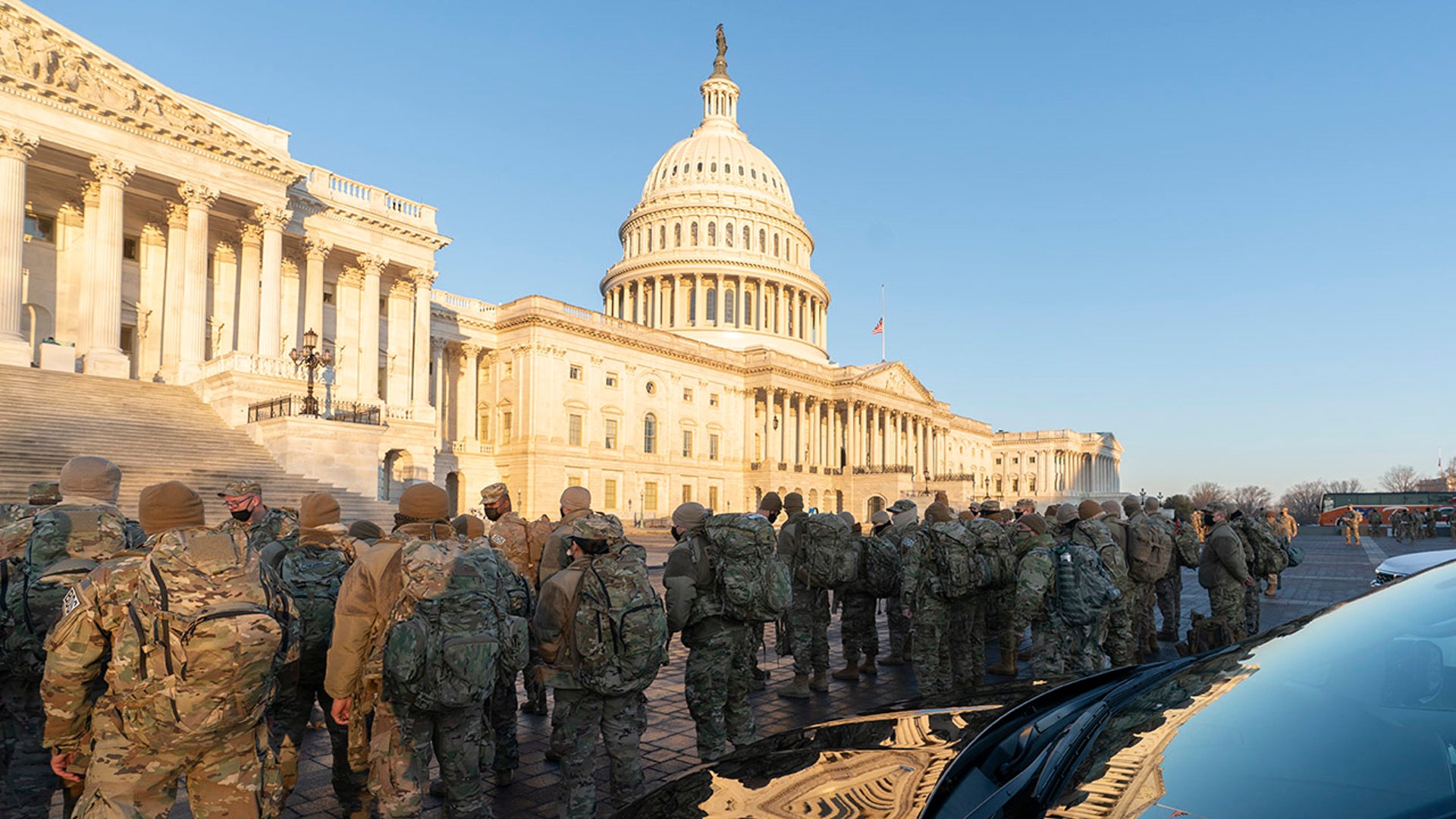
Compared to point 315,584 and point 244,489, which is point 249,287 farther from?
point 244,489

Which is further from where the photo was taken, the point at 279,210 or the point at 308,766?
the point at 279,210

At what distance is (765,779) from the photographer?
2266mm

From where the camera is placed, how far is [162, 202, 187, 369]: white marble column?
27.0 meters

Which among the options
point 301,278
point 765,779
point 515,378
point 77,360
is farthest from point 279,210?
point 765,779

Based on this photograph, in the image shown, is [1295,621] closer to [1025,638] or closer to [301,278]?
[1025,638]

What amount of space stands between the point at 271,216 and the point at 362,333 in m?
6.50

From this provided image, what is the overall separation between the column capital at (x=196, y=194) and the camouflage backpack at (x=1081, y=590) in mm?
30330

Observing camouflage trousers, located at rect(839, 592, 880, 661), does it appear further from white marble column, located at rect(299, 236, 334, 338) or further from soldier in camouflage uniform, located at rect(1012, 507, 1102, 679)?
white marble column, located at rect(299, 236, 334, 338)

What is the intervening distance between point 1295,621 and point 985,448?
107894mm

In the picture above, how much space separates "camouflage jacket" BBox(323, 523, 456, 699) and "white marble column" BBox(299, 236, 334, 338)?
30.9m

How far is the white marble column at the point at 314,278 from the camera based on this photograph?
31.9m

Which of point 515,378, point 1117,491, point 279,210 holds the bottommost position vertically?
point 1117,491

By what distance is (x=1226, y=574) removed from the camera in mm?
10109

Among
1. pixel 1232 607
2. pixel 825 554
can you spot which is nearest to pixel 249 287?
pixel 825 554
